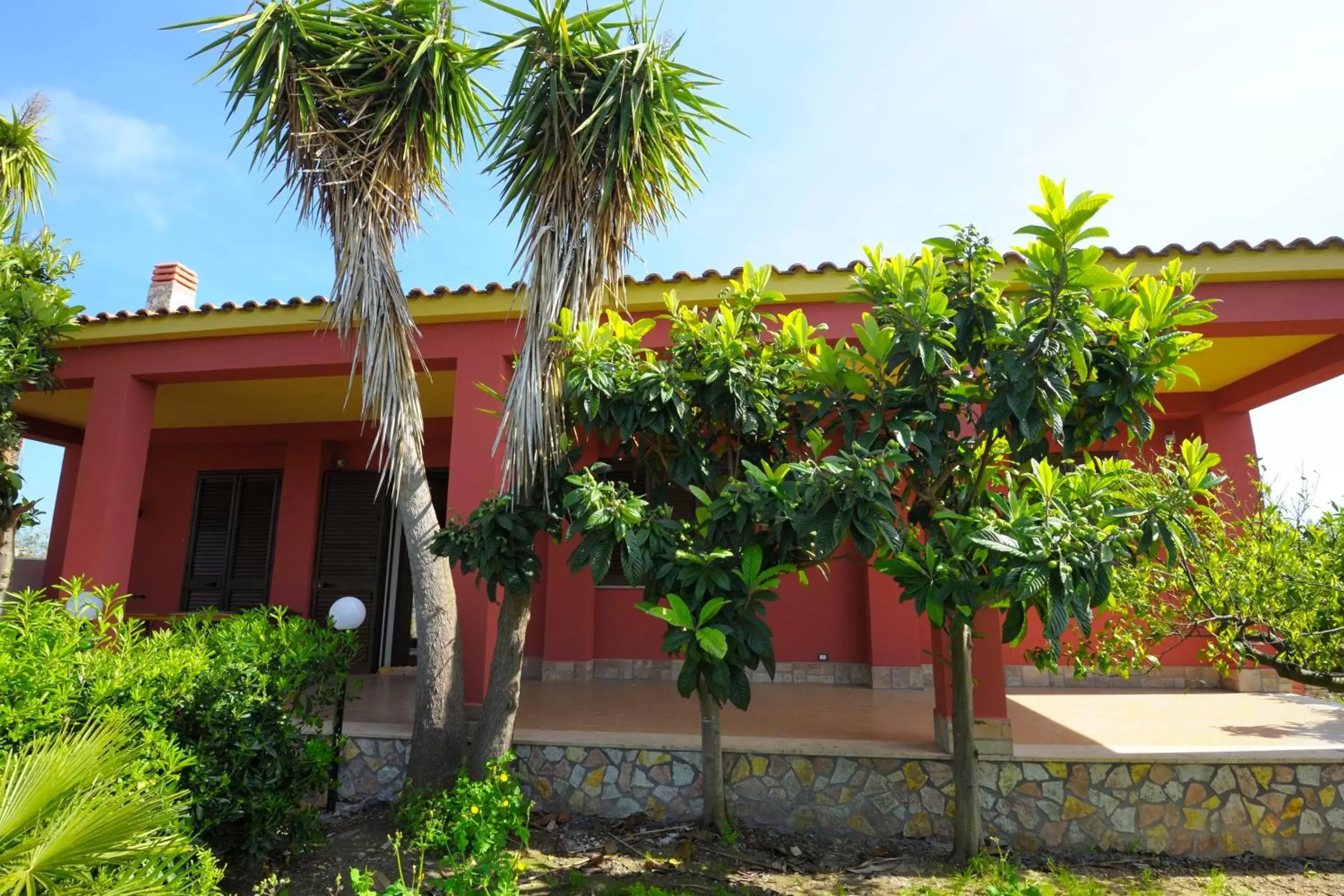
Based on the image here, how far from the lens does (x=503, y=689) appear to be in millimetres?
4836

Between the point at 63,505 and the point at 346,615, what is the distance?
7632mm

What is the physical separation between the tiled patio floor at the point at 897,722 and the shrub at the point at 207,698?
3.60ft

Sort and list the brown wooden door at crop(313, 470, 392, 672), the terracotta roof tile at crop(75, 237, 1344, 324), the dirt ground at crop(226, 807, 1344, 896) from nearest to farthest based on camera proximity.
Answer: the dirt ground at crop(226, 807, 1344, 896), the terracotta roof tile at crop(75, 237, 1344, 324), the brown wooden door at crop(313, 470, 392, 672)

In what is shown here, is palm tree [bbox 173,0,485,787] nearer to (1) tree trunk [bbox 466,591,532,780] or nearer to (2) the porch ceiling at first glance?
(1) tree trunk [bbox 466,591,532,780]

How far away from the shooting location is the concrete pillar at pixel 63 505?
991 cm

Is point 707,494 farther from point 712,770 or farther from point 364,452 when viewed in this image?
point 364,452

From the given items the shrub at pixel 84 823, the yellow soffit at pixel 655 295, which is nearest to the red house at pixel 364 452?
the yellow soffit at pixel 655 295

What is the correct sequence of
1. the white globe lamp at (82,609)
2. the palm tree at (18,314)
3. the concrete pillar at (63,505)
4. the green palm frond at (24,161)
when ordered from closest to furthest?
the white globe lamp at (82,609)
the palm tree at (18,314)
the green palm frond at (24,161)
the concrete pillar at (63,505)

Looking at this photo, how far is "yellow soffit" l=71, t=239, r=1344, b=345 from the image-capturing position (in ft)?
17.6

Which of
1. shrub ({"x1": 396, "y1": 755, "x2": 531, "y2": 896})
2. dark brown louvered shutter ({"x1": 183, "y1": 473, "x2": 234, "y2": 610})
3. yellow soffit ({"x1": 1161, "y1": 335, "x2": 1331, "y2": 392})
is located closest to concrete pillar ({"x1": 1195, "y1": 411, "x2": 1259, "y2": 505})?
yellow soffit ({"x1": 1161, "y1": 335, "x2": 1331, "y2": 392})

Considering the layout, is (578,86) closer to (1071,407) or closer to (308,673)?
(1071,407)

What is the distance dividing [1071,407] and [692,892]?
3141 millimetres

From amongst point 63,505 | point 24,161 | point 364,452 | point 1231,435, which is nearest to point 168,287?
point 24,161

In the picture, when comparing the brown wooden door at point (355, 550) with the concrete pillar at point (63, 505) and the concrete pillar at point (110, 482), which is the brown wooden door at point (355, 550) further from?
the concrete pillar at point (63, 505)
